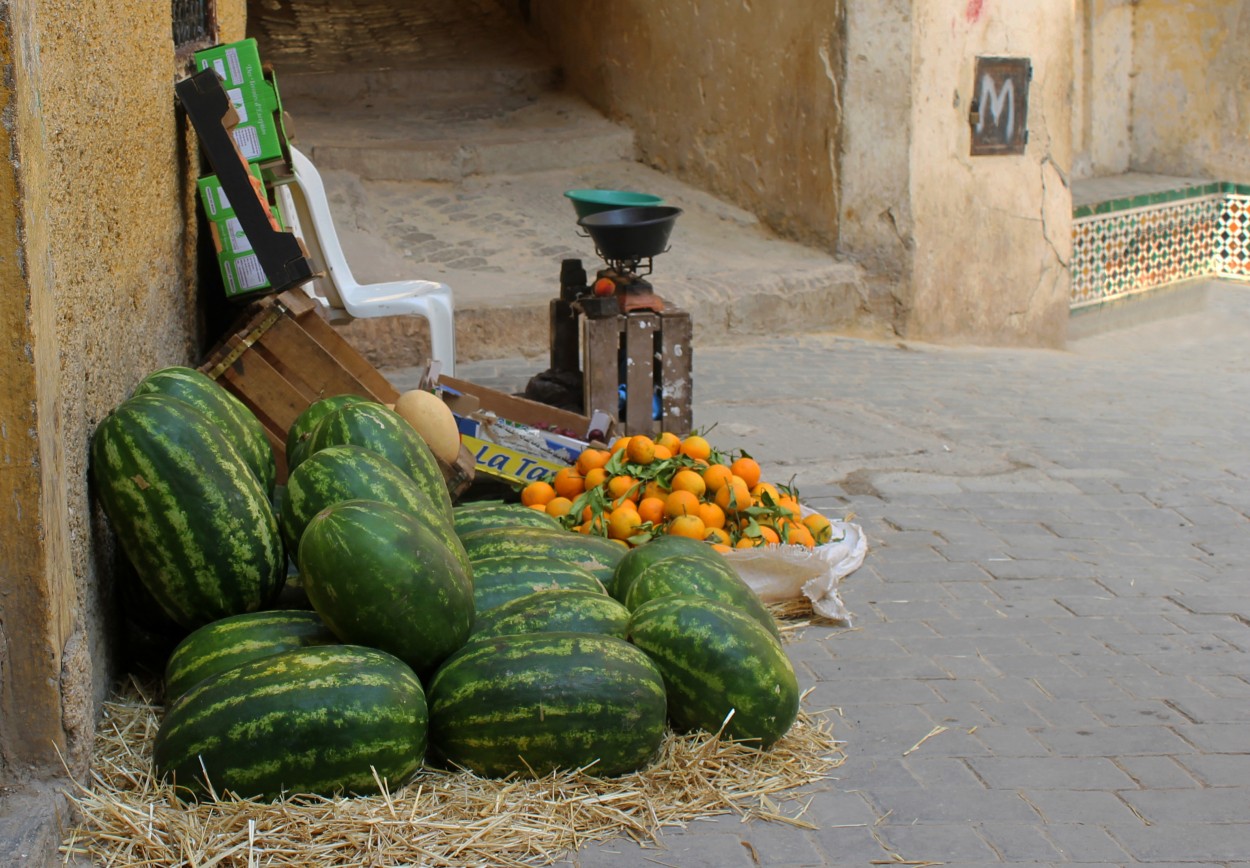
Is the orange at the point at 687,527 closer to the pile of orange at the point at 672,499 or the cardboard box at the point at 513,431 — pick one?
the pile of orange at the point at 672,499

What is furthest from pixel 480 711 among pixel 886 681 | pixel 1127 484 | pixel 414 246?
pixel 414 246

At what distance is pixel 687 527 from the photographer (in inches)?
176

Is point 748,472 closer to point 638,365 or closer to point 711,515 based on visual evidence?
point 711,515

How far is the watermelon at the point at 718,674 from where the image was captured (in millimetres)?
3283

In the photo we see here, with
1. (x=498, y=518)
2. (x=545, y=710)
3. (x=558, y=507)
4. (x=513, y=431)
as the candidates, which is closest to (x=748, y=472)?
(x=558, y=507)

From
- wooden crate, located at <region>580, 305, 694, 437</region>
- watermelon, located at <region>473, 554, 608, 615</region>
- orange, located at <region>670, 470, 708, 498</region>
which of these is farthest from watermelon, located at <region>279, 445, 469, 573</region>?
Answer: wooden crate, located at <region>580, 305, 694, 437</region>

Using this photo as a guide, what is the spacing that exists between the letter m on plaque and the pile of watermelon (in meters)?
7.13

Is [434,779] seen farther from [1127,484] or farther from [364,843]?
[1127,484]

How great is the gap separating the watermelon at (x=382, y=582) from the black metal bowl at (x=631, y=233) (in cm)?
312

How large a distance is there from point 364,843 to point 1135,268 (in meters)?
11.6

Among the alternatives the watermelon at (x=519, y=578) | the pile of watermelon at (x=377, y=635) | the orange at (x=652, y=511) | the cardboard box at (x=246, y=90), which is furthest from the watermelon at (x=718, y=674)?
the cardboard box at (x=246, y=90)

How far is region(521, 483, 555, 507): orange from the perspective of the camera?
189 inches

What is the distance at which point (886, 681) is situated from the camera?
3863mm

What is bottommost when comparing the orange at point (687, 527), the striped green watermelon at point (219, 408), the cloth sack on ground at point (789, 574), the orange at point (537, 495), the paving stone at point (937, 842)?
the paving stone at point (937, 842)
